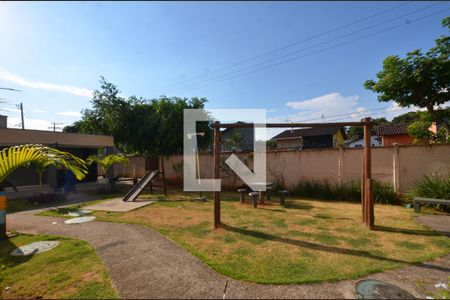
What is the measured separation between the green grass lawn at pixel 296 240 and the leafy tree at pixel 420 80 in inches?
147

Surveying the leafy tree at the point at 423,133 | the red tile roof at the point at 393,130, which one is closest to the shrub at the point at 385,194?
the leafy tree at the point at 423,133

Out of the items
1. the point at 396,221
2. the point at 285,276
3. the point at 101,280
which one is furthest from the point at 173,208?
the point at 396,221

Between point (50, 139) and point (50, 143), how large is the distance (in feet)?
0.81

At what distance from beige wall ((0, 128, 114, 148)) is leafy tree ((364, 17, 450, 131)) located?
15.4m

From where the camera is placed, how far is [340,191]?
30.9 feet

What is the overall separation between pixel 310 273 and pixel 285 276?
0.39m

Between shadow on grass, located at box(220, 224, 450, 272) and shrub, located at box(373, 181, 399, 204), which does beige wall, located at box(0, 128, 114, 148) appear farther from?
shrub, located at box(373, 181, 399, 204)

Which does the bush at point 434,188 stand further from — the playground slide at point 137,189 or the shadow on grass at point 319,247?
the playground slide at point 137,189

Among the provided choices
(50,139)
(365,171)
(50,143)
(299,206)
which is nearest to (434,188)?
(365,171)

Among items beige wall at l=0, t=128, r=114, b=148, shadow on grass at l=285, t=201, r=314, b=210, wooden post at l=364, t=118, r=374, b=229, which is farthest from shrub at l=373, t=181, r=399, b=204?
beige wall at l=0, t=128, r=114, b=148

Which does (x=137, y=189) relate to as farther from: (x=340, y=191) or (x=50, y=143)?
(x=340, y=191)

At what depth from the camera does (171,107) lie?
13828mm

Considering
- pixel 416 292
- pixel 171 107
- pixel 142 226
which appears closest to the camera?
pixel 416 292

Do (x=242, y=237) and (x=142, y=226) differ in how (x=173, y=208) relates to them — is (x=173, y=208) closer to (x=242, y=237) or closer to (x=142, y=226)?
(x=142, y=226)
